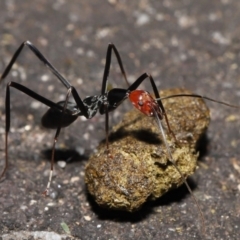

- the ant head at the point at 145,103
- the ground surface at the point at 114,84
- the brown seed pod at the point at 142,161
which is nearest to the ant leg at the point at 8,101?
the ground surface at the point at 114,84

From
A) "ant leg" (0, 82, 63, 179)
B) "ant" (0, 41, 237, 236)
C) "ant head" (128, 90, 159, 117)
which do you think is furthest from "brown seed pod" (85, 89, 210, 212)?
"ant leg" (0, 82, 63, 179)

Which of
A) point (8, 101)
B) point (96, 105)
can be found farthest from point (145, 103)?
point (8, 101)

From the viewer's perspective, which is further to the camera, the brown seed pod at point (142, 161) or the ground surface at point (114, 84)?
the ground surface at point (114, 84)

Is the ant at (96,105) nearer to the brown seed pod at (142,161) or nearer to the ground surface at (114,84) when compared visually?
the brown seed pod at (142,161)

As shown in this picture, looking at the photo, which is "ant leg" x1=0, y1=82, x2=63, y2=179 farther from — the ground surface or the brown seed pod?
the brown seed pod

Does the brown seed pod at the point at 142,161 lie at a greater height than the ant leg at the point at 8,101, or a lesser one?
lesser

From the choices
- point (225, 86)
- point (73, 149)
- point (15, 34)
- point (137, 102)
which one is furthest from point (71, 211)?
point (15, 34)

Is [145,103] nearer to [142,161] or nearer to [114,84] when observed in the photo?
[142,161]
